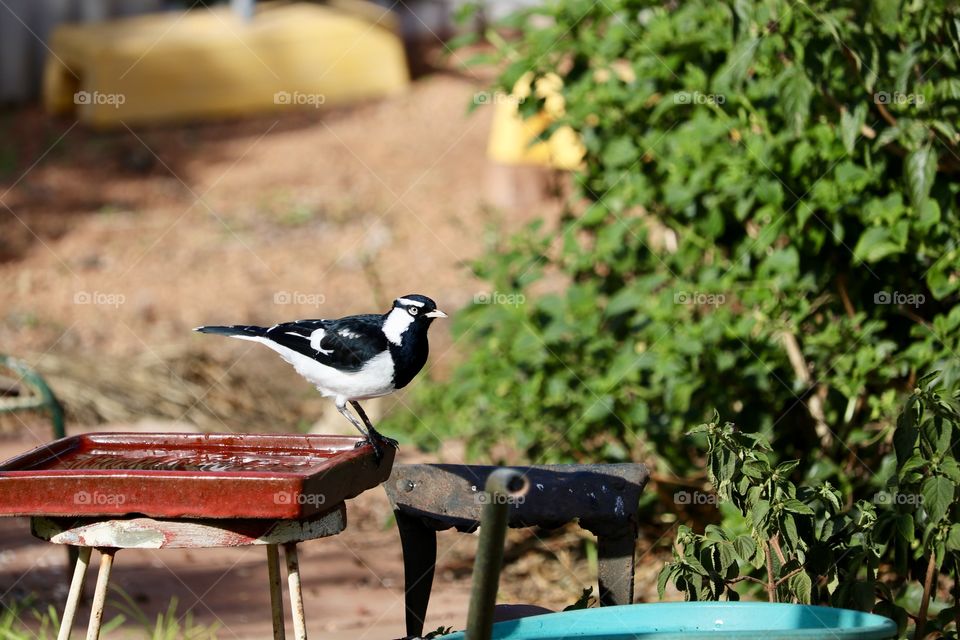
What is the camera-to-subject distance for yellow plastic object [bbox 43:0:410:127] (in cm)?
1184

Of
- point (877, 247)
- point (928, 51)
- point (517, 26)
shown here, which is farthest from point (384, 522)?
point (928, 51)

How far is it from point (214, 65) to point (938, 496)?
10368 mm

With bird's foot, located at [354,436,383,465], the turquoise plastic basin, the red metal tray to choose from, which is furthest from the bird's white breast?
the turquoise plastic basin

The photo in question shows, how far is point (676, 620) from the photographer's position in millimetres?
2711

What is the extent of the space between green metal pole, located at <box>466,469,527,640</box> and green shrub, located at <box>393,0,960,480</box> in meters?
2.02

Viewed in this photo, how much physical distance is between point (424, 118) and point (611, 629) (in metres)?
9.84

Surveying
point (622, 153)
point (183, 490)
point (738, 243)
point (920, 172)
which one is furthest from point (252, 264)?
point (183, 490)

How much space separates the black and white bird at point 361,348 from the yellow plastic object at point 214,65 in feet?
27.8

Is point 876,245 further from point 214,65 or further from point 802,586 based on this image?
point 214,65

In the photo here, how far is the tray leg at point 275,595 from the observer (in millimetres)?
3014

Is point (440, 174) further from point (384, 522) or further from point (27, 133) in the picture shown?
point (384, 522)

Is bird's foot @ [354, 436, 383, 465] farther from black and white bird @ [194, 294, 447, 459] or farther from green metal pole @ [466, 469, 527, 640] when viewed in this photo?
green metal pole @ [466, 469, 527, 640]

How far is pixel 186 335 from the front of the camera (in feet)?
27.0

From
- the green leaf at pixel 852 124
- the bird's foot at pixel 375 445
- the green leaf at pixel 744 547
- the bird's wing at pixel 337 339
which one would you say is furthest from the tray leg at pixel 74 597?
the green leaf at pixel 852 124
